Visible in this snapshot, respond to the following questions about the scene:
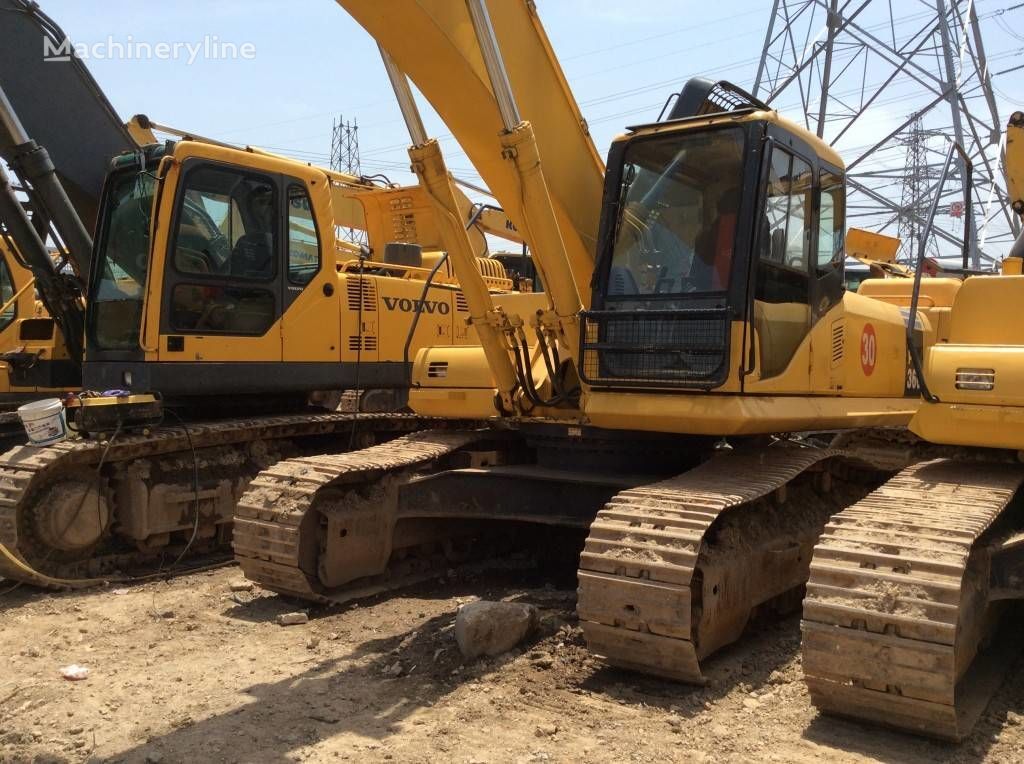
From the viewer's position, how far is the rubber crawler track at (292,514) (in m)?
5.74

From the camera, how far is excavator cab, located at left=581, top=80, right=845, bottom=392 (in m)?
5.16

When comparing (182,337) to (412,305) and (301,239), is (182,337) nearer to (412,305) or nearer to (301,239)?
(301,239)

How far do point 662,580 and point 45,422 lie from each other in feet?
14.7

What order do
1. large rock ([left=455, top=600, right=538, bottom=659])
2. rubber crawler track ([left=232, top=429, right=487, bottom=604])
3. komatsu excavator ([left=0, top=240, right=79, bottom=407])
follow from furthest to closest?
komatsu excavator ([left=0, top=240, right=79, bottom=407]), rubber crawler track ([left=232, top=429, right=487, bottom=604]), large rock ([left=455, top=600, right=538, bottom=659])

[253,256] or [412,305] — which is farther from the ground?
[253,256]

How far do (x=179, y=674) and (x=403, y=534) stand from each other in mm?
1839

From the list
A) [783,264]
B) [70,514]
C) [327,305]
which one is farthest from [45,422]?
[783,264]

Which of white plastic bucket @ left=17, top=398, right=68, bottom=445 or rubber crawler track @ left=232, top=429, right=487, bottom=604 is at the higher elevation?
white plastic bucket @ left=17, top=398, right=68, bottom=445

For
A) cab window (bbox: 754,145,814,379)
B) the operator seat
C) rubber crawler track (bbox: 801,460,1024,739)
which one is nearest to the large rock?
rubber crawler track (bbox: 801,460,1024,739)

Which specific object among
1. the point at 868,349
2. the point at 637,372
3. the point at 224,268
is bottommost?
the point at 637,372

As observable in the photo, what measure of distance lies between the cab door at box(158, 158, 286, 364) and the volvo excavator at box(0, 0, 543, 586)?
0.01 meters

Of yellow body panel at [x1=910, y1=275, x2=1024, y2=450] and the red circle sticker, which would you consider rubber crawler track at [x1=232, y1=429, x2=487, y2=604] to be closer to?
the red circle sticker

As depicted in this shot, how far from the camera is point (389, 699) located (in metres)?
4.47

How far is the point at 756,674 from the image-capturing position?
15.6ft
